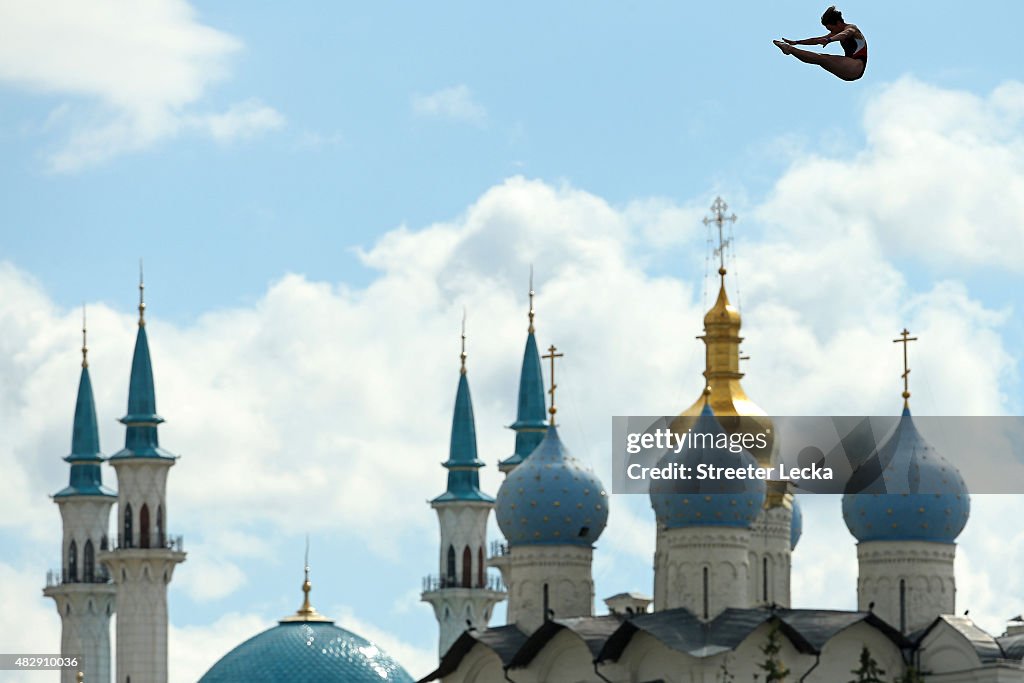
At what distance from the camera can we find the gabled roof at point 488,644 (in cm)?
6344

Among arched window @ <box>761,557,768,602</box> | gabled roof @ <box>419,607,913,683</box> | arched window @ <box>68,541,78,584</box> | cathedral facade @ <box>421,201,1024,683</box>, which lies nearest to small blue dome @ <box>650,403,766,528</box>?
cathedral facade @ <box>421,201,1024,683</box>

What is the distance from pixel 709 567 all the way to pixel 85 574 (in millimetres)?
30136

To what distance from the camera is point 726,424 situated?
64.3 m

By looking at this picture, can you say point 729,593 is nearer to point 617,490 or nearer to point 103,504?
point 617,490

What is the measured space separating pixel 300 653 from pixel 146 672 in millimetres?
4332

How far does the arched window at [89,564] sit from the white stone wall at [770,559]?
27.9 metres

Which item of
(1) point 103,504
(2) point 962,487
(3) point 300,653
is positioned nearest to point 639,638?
(2) point 962,487

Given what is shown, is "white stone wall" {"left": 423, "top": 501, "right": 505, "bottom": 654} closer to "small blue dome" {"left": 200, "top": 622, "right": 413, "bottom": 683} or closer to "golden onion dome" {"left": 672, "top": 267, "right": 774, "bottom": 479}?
"small blue dome" {"left": 200, "top": 622, "right": 413, "bottom": 683}

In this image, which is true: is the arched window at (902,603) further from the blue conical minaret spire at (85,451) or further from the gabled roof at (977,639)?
the blue conical minaret spire at (85,451)

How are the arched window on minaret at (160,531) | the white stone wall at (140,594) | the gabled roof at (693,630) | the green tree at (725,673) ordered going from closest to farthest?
1. the green tree at (725,673)
2. the gabled roof at (693,630)
3. the white stone wall at (140,594)
4. the arched window on minaret at (160,531)

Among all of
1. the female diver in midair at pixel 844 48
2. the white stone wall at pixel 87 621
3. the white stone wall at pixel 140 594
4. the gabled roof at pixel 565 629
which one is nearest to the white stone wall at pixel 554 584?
the gabled roof at pixel 565 629

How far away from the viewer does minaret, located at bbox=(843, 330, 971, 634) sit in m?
62.0

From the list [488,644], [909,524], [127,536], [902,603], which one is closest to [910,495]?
[909,524]

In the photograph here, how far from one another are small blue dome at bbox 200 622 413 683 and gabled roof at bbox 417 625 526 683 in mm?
15347
